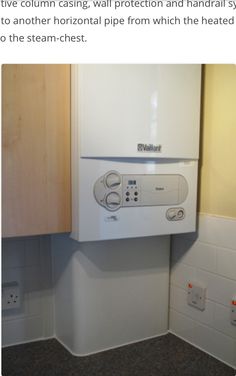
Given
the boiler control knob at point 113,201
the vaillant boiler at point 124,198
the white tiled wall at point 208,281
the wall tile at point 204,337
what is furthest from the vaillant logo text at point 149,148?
the wall tile at point 204,337

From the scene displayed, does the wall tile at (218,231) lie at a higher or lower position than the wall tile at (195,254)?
higher

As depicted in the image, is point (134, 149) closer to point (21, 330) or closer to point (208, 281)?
point (208, 281)

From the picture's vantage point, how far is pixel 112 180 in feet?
3.01

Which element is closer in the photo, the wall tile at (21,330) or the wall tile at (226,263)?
the wall tile at (226,263)

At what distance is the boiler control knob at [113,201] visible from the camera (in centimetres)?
92

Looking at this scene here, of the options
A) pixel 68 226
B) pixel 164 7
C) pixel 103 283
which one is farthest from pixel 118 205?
pixel 164 7

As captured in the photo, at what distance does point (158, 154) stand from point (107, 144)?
170 millimetres

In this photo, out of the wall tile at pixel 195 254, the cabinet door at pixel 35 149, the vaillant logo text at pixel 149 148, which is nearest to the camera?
the cabinet door at pixel 35 149

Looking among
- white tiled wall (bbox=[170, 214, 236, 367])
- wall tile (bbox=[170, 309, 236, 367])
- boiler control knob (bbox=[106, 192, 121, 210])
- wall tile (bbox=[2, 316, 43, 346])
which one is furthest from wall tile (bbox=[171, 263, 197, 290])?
wall tile (bbox=[2, 316, 43, 346])

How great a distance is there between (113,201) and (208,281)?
0.42 meters

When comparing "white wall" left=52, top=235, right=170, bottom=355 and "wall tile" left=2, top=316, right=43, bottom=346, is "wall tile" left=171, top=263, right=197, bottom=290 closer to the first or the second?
"white wall" left=52, top=235, right=170, bottom=355

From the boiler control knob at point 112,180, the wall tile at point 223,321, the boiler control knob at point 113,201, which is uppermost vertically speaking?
the boiler control knob at point 112,180

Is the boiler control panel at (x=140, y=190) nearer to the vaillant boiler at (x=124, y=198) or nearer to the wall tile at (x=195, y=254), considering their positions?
the vaillant boiler at (x=124, y=198)

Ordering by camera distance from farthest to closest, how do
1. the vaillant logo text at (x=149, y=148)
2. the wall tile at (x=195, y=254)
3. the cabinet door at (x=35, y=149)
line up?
1. the wall tile at (x=195, y=254)
2. the vaillant logo text at (x=149, y=148)
3. the cabinet door at (x=35, y=149)
